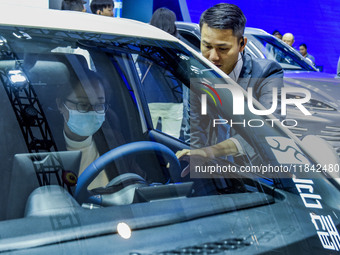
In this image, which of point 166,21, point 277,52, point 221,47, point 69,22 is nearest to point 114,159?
point 69,22

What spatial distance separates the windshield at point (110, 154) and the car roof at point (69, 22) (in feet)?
0.08

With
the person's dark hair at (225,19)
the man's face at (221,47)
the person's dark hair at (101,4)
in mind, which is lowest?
the person's dark hair at (101,4)

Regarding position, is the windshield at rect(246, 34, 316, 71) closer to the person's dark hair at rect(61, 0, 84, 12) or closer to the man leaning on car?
the person's dark hair at rect(61, 0, 84, 12)

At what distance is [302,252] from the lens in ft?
4.25

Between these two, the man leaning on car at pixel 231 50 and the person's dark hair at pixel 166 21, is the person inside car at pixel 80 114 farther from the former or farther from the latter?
the person's dark hair at pixel 166 21

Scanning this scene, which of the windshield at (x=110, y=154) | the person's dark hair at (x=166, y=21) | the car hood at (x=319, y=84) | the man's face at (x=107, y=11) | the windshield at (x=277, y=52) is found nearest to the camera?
the windshield at (x=110, y=154)

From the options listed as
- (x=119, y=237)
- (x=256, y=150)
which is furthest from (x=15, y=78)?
(x=256, y=150)

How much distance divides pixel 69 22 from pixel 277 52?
5.69 meters

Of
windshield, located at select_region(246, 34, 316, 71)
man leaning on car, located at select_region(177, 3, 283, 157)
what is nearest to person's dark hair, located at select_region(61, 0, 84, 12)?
man leaning on car, located at select_region(177, 3, 283, 157)

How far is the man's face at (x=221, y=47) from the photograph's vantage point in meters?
2.31

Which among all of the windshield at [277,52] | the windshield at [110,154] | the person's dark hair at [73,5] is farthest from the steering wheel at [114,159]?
the windshield at [277,52]

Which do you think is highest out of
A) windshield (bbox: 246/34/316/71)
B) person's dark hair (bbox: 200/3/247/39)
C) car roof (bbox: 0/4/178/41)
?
car roof (bbox: 0/4/178/41)

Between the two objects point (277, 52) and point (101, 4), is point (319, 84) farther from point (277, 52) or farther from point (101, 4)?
point (101, 4)

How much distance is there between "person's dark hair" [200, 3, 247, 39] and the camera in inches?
91.1
